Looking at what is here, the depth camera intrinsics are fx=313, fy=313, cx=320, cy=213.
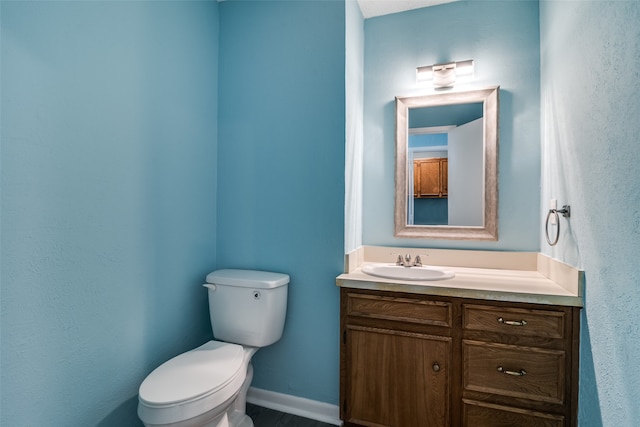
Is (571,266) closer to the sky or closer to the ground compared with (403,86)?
closer to the ground

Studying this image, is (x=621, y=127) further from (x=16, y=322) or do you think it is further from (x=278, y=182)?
(x=16, y=322)

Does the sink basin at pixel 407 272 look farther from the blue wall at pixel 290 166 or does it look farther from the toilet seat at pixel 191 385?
the toilet seat at pixel 191 385

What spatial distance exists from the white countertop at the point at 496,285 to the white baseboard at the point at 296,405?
2.50 ft

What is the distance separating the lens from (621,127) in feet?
3.41

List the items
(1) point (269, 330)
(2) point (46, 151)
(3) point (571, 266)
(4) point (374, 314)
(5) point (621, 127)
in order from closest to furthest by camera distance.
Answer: (5) point (621, 127)
(2) point (46, 151)
(3) point (571, 266)
(4) point (374, 314)
(1) point (269, 330)

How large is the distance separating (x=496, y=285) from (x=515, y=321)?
18 centimetres

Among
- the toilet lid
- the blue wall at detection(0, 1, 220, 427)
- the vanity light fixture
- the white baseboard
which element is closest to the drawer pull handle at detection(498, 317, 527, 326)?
the white baseboard

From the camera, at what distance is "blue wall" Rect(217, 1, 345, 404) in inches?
71.1

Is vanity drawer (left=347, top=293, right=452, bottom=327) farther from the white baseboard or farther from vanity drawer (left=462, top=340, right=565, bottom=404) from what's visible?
the white baseboard

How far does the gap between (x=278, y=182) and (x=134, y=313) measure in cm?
101

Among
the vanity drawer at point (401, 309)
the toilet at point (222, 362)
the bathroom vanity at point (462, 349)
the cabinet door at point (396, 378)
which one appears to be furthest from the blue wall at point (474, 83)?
the toilet at point (222, 362)

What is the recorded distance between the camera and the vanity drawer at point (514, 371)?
4.46ft

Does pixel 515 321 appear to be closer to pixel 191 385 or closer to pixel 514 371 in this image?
pixel 514 371

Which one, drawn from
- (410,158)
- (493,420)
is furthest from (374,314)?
(410,158)
